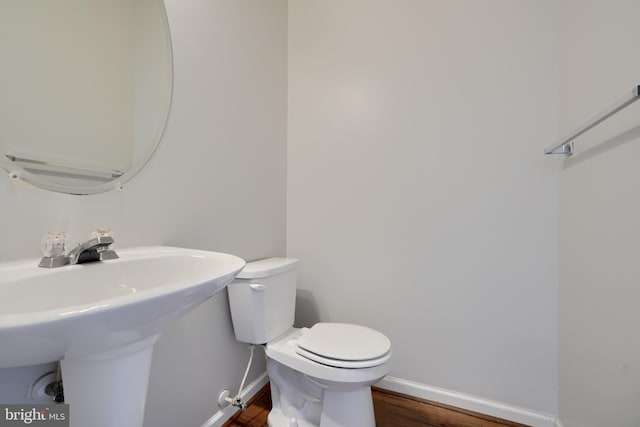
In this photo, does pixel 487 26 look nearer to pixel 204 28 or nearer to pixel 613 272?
pixel 613 272

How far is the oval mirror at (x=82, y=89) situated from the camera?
0.67m

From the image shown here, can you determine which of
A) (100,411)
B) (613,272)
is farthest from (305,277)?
(613,272)

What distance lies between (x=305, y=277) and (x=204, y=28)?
1340 millimetres

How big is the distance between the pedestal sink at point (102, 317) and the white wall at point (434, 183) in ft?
3.15

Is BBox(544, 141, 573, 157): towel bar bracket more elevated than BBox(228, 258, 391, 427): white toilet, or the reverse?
BBox(544, 141, 573, 157): towel bar bracket

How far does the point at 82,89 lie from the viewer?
0.79 meters

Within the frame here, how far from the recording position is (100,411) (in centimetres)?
58

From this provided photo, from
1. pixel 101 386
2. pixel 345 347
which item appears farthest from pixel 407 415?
pixel 101 386

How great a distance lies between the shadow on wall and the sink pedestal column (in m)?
1.15

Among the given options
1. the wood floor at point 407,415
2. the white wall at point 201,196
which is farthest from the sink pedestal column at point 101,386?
the wood floor at point 407,415

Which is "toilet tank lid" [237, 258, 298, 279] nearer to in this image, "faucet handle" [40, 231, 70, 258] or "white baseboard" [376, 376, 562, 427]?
"faucet handle" [40, 231, 70, 258]

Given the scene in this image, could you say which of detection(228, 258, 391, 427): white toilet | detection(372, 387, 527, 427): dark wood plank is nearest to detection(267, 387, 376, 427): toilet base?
detection(228, 258, 391, 427): white toilet

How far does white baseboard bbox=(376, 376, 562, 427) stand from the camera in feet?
4.08
